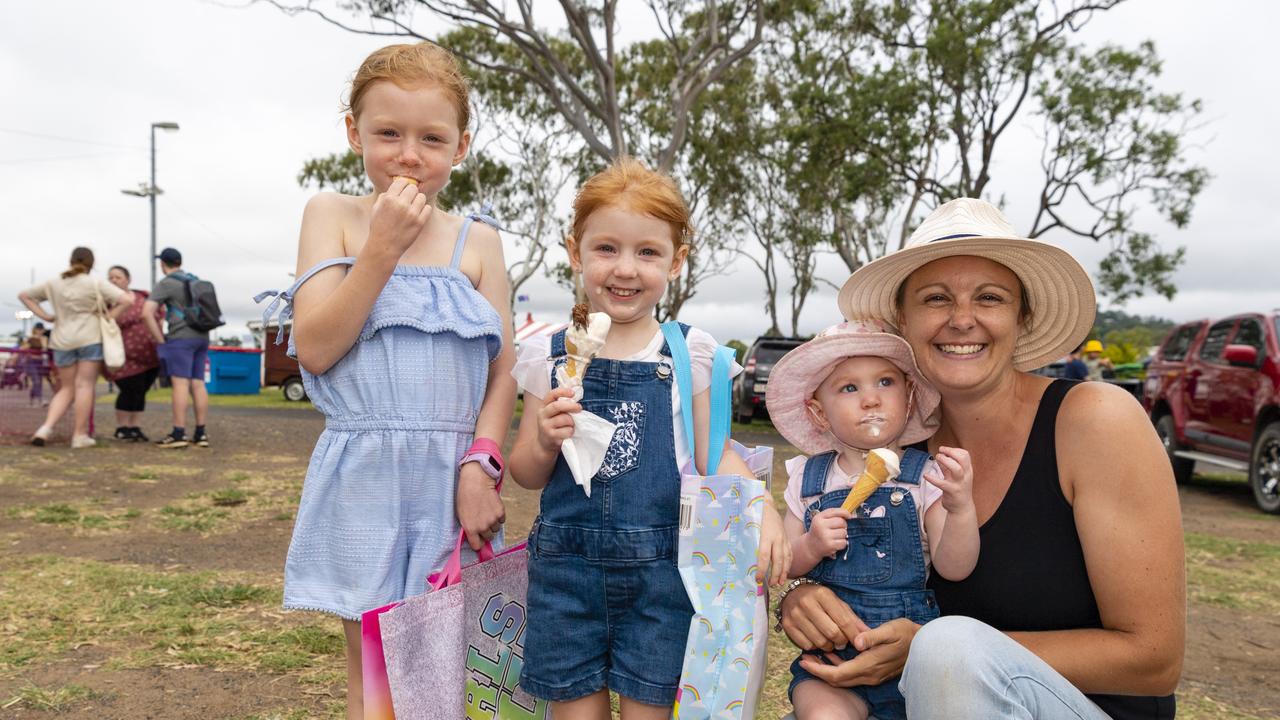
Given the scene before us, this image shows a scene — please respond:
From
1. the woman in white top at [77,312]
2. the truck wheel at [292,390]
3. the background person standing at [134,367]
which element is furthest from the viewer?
the truck wheel at [292,390]

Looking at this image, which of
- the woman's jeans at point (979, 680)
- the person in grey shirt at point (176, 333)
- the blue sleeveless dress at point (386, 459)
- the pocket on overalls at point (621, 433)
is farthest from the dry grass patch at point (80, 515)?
the woman's jeans at point (979, 680)

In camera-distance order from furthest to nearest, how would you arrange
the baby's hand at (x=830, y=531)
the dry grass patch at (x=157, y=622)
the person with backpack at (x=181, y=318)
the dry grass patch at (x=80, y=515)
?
the person with backpack at (x=181, y=318)
the dry grass patch at (x=80, y=515)
the dry grass patch at (x=157, y=622)
the baby's hand at (x=830, y=531)

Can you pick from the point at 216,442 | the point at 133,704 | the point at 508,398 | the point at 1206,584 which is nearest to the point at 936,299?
the point at 508,398

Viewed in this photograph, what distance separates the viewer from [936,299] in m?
2.24

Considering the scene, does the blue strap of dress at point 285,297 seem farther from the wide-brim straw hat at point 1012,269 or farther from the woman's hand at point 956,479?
the woman's hand at point 956,479

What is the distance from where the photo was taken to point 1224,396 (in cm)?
986

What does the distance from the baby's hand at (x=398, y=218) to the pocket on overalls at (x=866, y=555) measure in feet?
4.18

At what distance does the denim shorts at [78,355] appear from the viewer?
9422mm

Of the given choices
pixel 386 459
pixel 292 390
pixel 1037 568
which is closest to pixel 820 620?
pixel 1037 568

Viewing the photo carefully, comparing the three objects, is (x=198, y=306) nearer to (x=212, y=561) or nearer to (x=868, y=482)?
(x=212, y=561)

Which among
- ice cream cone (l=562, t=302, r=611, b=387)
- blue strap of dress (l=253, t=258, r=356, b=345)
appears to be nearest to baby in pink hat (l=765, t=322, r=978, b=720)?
ice cream cone (l=562, t=302, r=611, b=387)

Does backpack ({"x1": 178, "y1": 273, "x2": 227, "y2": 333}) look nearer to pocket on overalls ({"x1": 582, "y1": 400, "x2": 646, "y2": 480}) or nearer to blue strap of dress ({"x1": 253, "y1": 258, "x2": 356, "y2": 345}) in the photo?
blue strap of dress ({"x1": 253, "y1": 258, "x2": 356, "y2": 345})

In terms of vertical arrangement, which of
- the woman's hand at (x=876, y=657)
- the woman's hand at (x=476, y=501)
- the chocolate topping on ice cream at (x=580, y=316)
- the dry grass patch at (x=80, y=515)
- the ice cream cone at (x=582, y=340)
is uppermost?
the chocolate topping on ice cream at (x=580, y=316)

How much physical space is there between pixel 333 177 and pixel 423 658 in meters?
27.1
